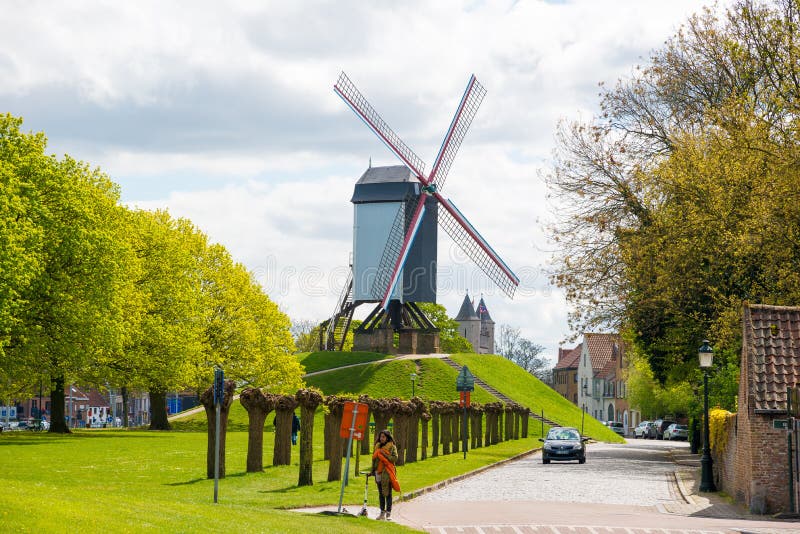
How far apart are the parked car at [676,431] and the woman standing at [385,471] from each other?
6801cm

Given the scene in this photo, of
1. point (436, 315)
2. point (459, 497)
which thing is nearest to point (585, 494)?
point (459, 497)

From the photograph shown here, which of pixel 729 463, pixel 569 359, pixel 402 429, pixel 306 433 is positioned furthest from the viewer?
pixel 569 359

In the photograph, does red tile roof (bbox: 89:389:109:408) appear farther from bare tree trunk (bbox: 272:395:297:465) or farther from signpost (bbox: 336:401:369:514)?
signpost (bbox: 336:401:369:514)

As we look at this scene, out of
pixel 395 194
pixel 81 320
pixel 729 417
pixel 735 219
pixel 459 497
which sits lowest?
pixel 459 497

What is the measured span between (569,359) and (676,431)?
79966 mm

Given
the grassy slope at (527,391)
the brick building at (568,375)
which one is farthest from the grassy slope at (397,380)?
the brick building at (568,375)

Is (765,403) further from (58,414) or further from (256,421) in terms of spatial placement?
(58,414)

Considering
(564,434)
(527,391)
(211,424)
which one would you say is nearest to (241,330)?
(564,434)

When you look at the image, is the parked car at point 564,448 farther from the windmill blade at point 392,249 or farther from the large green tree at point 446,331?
the large green tree at point 446,331

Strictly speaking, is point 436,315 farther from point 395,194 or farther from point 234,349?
point 234,349

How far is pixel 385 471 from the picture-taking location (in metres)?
22.1

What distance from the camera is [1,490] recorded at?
16.0 meters

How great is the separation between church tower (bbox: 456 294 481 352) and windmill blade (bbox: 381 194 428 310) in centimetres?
9775

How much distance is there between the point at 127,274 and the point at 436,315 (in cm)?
8080
